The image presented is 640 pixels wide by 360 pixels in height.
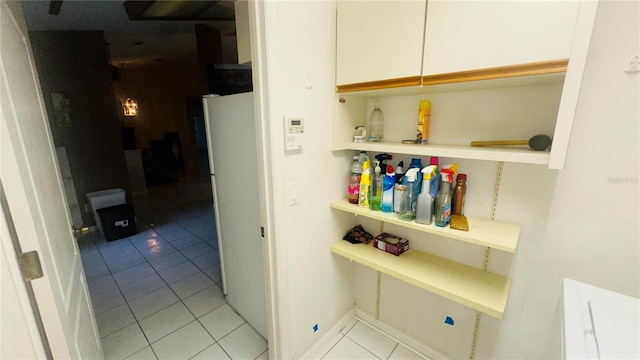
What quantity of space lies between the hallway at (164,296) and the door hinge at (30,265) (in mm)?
1216

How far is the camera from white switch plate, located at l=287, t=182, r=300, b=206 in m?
1.26

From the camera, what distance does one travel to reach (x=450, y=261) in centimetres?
142

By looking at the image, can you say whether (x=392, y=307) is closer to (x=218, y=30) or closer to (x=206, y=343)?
(x=206, y=343)

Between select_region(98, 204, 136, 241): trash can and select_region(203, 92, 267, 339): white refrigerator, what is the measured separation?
2.07 metres

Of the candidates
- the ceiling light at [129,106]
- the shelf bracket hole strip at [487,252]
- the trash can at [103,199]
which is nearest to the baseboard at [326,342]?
the shelf bracket hole strip at [487,252]

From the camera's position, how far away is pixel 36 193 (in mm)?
845

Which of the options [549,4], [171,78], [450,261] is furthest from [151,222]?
[171,78]

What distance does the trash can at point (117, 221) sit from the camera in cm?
310

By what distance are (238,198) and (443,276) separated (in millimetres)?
1264

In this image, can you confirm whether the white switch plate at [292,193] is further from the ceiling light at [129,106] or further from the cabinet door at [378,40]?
the ceiling light at [129,106]

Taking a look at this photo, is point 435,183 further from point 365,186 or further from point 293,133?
point 293,133

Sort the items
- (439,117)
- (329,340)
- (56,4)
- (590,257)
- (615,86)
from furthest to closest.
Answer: (56,4) < (329,340) < (439,117) < (590,257) < (615,86)

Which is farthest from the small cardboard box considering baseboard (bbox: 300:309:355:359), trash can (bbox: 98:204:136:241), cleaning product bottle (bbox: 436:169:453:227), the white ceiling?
trash can (bbox: 98:204:136:241)

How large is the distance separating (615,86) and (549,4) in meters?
0.44
